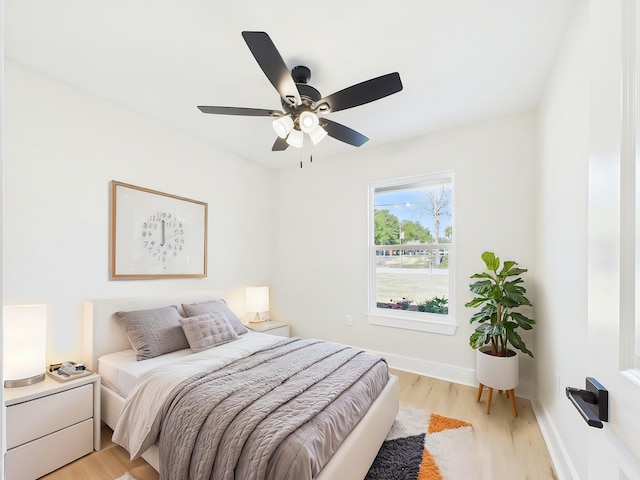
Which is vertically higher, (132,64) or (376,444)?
(132,64)

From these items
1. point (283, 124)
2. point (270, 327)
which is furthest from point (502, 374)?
point (283, 124)

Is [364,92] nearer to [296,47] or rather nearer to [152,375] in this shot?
[296,47]

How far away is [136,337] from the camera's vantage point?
246 cm

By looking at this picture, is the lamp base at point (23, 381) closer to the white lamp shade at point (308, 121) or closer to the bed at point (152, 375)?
the bed at point (152, 375)

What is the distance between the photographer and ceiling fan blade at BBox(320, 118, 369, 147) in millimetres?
2270

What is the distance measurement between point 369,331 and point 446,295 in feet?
3.31

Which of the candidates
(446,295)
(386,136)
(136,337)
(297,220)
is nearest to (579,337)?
(446,295)

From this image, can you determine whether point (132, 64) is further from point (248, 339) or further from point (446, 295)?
point (446, 295)

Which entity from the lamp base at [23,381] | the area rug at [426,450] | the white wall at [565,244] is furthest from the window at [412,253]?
the lamp base at [23,381]

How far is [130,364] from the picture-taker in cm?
229

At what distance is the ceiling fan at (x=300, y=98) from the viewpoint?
5.40ft

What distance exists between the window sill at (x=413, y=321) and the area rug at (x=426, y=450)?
97cm

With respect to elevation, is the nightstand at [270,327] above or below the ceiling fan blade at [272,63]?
below

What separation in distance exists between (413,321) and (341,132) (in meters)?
2.23
